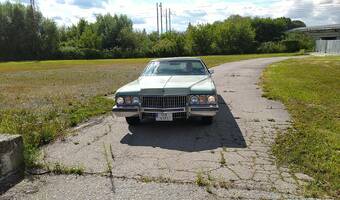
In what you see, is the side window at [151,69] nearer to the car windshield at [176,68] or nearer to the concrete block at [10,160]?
the car windshield at [176,68]

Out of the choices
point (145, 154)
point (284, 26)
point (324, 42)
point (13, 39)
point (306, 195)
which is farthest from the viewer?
point (284, 26)

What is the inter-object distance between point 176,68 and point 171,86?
1.83m

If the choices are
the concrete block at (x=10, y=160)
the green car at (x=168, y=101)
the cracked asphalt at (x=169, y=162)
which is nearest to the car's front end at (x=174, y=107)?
the green car at (x=168, y=101)

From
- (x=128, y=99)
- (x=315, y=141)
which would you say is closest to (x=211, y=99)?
(x=128, y=99)

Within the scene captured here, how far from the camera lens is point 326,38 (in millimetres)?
75250

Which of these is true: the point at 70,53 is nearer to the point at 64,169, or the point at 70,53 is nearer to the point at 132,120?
the point at 132,120

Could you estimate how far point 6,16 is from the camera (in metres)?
66.2

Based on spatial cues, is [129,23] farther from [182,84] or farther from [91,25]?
[182,84]

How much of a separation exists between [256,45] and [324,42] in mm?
22086

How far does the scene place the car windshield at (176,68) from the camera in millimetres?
8344

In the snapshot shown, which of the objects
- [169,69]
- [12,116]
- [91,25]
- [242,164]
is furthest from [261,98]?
[91,25]

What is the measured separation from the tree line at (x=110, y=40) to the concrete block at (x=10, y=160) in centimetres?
6384

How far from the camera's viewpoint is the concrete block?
4.43 meters

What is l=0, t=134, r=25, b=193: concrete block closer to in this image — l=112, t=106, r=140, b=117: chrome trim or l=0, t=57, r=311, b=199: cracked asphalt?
l=0, t=57, r=311, b=199: cracked asphalt
